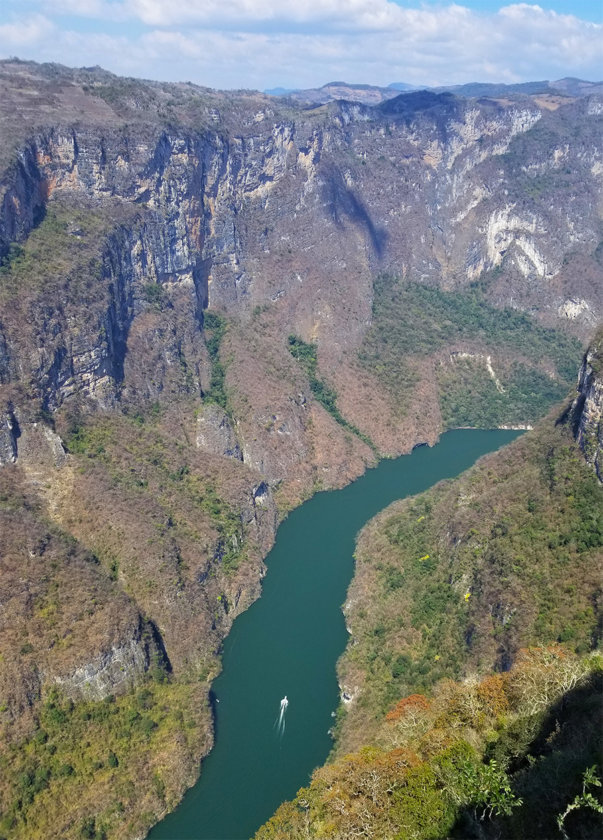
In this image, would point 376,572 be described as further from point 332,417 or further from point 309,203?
point 309,203

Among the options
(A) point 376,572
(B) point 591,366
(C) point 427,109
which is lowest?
(A) point 376,572

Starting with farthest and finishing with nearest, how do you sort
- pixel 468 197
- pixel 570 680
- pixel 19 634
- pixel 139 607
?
pixel 468 197
pixel 139 607
pixel 19 634
pixel 570 680

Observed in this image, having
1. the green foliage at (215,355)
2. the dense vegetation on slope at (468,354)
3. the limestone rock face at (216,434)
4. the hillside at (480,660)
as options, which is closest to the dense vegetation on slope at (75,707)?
the hillside at (480,660)

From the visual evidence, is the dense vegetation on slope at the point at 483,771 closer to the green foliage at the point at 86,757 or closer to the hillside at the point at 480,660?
the hillside at the point at 480,660

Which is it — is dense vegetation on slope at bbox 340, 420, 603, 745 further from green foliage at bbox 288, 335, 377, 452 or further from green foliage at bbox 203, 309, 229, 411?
green foliage at bbox 203, 309, 229, 411

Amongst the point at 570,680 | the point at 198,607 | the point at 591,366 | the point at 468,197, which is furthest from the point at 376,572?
the point at 468,197

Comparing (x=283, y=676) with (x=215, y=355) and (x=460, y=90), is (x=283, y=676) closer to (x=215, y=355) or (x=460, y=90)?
(x=215, y=355)

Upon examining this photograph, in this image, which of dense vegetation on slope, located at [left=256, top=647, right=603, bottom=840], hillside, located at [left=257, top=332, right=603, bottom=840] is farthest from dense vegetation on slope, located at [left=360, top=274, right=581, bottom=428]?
dense vegetation on slope, located at [left=256, top=647, right=603, bottom=840]
